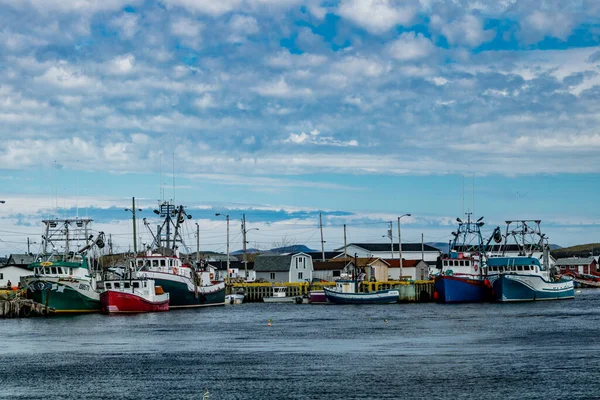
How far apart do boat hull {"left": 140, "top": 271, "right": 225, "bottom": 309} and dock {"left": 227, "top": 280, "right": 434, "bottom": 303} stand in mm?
20265

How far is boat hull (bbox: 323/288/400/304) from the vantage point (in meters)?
123

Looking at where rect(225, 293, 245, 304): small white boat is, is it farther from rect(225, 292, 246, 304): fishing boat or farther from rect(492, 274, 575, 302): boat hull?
rect(492, 274, 575, 302): boat hull

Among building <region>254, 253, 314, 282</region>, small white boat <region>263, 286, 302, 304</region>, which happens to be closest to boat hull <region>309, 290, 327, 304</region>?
small white boat <region>263, 286, 302, 304</region>

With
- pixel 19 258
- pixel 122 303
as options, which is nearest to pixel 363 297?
pixel 122 303

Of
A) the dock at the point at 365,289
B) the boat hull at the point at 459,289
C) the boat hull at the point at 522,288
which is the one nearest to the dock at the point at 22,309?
the dock at the point at 365,289

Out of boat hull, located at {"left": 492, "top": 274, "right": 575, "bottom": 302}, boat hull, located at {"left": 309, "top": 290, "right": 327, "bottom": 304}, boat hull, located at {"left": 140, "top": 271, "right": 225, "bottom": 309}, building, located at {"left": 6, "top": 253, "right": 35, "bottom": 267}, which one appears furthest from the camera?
building, located at {"left": 6, "top": 253, "right": 35, "bottom": 267}

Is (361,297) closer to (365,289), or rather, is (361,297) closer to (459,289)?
(459,289)

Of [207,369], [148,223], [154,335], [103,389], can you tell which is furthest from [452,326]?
[148,223]

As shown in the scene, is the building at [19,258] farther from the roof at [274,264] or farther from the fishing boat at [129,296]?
the fishing boat at [129,296]

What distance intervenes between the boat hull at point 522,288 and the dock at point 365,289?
41.4ft

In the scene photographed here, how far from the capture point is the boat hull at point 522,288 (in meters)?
119

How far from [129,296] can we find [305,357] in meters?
46.6

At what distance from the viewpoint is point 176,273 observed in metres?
111

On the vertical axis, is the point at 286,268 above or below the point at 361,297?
above
